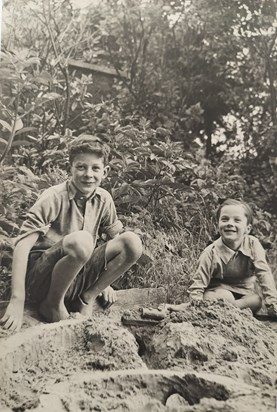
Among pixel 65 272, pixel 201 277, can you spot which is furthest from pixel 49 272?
pixel 201 277

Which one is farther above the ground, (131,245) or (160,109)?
(160,109)

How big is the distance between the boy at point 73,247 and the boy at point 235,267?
0.28 meters

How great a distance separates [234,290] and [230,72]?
885 mm

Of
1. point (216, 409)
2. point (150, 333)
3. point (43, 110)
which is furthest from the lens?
point (43, 110)

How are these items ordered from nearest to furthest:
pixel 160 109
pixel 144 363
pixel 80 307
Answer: pixel 144 363 → pixel 80 307 → pixel 160 109

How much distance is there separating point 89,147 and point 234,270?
732mm

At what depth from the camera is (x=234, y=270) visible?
2381 millimetres

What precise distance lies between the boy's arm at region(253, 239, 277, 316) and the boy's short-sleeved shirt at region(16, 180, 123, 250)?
54 cm

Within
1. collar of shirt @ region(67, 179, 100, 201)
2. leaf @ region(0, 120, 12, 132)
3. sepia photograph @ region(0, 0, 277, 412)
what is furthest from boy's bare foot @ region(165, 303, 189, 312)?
leaf @ region(0, 120, 12, 132)

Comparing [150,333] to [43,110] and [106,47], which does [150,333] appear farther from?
[106,47]

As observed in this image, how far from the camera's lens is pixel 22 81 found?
2379mm

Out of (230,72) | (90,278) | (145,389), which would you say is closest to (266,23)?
(230,72)

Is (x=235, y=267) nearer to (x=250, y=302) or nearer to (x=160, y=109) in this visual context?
(x=250, y=302)

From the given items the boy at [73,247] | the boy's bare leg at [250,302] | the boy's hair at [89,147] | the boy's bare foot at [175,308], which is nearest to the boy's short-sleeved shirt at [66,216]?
the boy at [73,247]
